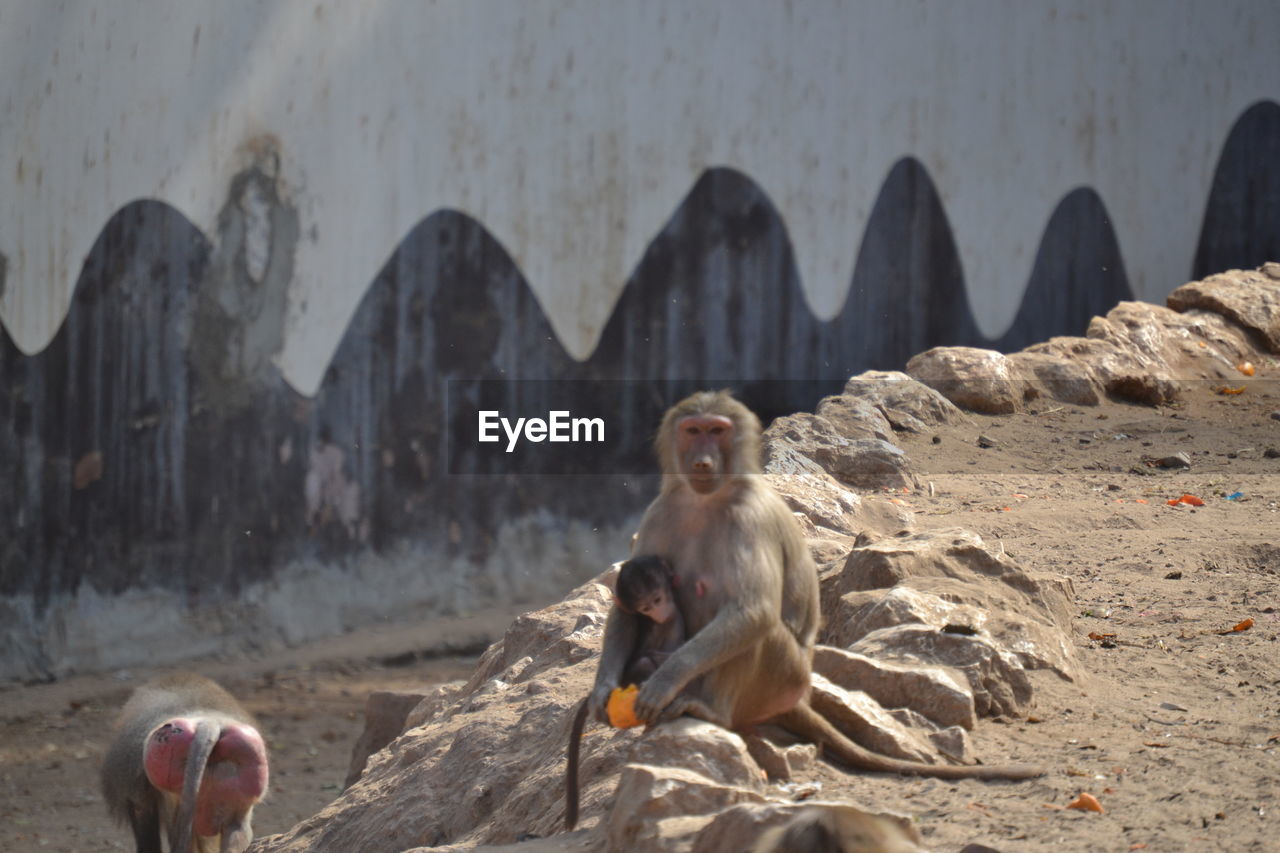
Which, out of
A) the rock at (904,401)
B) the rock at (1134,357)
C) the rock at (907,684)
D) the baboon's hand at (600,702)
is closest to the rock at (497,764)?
the baboon's hand at (600,702)

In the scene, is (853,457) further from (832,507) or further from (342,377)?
(342,377)

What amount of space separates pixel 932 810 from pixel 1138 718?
0.97 meters

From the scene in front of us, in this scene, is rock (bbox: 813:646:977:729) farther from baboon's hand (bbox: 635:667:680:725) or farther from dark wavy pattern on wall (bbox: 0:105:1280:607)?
dark wavy pattern on wall (bbox: 0:105:1280:607)

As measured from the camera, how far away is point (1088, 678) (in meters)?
4.00

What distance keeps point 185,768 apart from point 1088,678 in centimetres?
295

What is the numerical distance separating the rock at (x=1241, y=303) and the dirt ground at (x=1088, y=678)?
0.26m

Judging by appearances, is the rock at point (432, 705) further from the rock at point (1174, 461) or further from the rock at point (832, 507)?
the rock at point (1174, 461)

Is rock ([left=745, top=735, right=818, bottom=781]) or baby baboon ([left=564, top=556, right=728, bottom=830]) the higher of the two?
baby baboon ([left=564, top=556, right=728, bottom=830])

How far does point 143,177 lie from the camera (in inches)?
295

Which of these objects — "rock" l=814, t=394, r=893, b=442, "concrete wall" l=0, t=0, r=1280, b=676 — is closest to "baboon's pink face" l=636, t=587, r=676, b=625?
"rock" l=814, t=394, r=893, b=442

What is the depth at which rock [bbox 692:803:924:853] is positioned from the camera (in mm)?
2303

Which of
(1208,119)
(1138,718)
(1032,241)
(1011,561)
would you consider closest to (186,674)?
(1011,561)

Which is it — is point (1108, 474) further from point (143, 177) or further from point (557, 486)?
point (143, 177)

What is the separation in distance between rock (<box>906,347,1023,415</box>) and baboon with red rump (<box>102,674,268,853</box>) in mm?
4055
